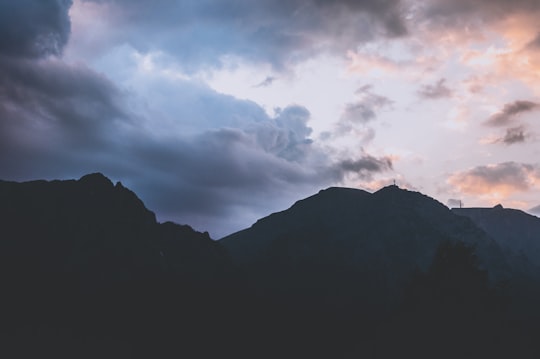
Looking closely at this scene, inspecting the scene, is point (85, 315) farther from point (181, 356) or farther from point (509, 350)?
point (509, 350)

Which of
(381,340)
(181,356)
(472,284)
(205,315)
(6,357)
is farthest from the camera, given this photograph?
(205,315)

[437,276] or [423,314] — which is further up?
[437,276]

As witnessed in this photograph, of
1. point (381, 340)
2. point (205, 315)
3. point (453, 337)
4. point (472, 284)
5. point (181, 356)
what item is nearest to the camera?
A: point (453, 337)

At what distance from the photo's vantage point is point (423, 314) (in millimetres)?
31000

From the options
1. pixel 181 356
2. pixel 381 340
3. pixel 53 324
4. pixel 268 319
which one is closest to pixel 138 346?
pixel 181 356

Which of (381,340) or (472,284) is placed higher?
(472,284)

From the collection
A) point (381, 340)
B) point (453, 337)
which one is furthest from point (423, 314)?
point (381, 340)

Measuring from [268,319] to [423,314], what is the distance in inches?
6604

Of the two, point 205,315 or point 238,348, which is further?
point 205,315

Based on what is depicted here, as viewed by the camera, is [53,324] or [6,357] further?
[53,324]

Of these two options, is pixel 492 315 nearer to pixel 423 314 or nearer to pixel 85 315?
pixel 423 314

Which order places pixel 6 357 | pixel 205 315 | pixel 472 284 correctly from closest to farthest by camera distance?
pixel 472 284, pixel 6 357, pixel 205 315

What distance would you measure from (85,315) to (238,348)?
55049mm

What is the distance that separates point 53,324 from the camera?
152875 mm
